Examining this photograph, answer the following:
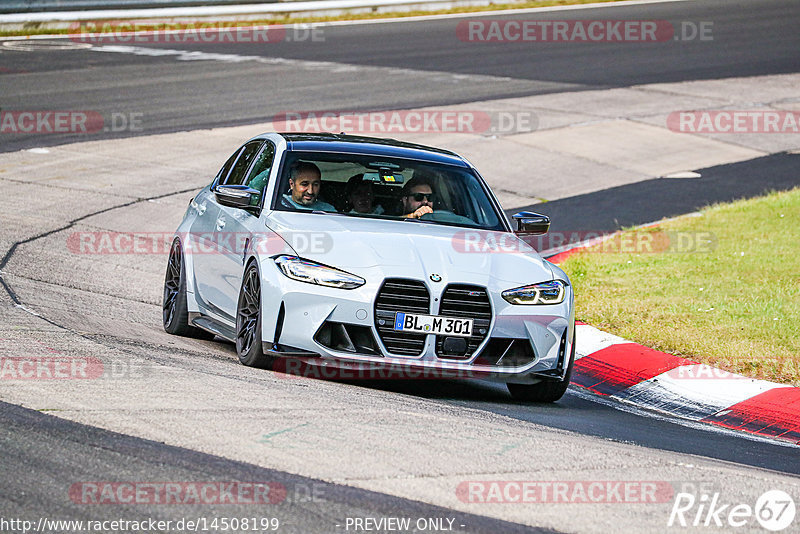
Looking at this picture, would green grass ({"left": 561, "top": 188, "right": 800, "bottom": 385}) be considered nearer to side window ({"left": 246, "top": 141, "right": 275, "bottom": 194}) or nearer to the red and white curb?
the red and white curb

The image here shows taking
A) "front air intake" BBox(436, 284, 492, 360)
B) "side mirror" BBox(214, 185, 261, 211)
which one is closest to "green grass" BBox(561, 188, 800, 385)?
"front air intake" BBox(436, 284, 492, 360)

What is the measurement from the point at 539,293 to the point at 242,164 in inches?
117

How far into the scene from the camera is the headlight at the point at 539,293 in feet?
24.5

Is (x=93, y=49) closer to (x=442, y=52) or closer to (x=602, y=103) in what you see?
(x=442, y=52)

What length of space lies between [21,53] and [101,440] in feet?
69.9

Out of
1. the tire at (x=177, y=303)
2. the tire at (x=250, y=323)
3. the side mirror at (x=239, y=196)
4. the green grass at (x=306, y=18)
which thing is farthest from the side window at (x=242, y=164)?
the green grass at (x=306, y=18)

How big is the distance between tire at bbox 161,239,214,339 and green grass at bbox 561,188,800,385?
128 inches

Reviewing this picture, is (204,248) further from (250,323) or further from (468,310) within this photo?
(468,310)

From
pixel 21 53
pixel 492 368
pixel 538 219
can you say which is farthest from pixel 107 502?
pixel 21 53

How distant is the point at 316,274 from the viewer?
24.0 feet

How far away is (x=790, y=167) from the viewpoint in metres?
18.8

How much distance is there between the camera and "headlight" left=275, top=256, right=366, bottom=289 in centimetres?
724

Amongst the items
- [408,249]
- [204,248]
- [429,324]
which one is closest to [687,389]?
[429,324]

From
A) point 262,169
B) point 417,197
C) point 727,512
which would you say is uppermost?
point 262,169
